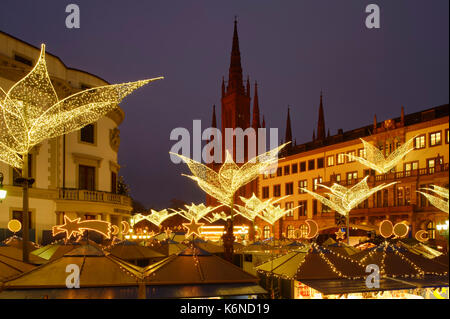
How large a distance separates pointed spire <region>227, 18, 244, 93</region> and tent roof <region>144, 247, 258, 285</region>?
3711 inches

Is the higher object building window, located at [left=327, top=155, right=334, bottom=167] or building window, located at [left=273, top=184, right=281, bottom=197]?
building window, located at [left=327, top=155, right=334, bottom=167]

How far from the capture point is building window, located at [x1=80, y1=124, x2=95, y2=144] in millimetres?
31734

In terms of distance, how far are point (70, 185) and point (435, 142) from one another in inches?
1397

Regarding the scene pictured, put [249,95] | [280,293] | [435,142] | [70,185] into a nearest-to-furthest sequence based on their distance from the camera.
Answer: [280,293] → [70,185] → [435,142] → [249,95]

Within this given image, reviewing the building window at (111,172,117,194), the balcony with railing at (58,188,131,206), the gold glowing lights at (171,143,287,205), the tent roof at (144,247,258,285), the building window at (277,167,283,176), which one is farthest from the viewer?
the building window at (277,167,283,176)

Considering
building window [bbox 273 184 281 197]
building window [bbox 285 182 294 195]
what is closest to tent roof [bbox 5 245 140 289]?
building window [bbox 285 182 294 195]

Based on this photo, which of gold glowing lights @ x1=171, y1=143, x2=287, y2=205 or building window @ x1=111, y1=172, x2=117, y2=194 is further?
building window @ x1=111, y1=172, x2=117, y2=194

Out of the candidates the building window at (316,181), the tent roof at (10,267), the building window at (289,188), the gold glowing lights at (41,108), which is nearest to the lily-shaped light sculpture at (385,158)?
the building window at (316,181)

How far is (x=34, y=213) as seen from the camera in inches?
1093

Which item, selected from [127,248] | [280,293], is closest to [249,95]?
[127,248]

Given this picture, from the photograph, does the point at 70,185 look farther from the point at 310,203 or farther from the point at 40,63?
the point at 310,203

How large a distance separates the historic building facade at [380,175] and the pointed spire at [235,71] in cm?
3760

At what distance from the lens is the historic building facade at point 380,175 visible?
147 feet

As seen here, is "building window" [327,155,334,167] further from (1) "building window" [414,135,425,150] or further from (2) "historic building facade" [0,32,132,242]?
(2) "historic building facade" [0,32,132,242]
